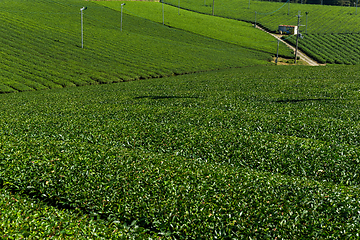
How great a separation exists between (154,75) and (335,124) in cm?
5265

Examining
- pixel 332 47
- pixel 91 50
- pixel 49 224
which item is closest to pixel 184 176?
pixel 49 224

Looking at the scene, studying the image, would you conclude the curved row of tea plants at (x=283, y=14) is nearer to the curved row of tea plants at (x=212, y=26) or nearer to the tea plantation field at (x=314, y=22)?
the tea plantation field at (x=314, y=22)

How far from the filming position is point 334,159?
52.0 feet

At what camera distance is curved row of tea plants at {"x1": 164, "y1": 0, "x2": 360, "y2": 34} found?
157m

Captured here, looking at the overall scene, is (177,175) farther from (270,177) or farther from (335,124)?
(335,124)

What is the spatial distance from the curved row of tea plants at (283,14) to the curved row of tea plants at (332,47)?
1125cm

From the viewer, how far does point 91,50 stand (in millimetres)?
82938

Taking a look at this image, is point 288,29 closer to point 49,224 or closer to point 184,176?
point 184,176

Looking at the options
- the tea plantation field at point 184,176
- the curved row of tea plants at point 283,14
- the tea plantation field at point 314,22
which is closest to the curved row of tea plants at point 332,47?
the tea plantation field at point 314,22

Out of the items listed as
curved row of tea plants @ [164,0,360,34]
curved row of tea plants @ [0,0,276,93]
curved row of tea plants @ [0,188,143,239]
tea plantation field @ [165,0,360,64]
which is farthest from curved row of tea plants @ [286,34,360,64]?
curved row of tea plants @ [0,188,143,239]

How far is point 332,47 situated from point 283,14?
192 feet

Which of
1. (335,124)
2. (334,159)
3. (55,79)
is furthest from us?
(55,79)

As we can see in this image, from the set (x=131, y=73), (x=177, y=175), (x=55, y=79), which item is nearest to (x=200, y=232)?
(x=177, y=175)

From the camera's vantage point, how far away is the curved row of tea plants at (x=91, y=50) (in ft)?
204
